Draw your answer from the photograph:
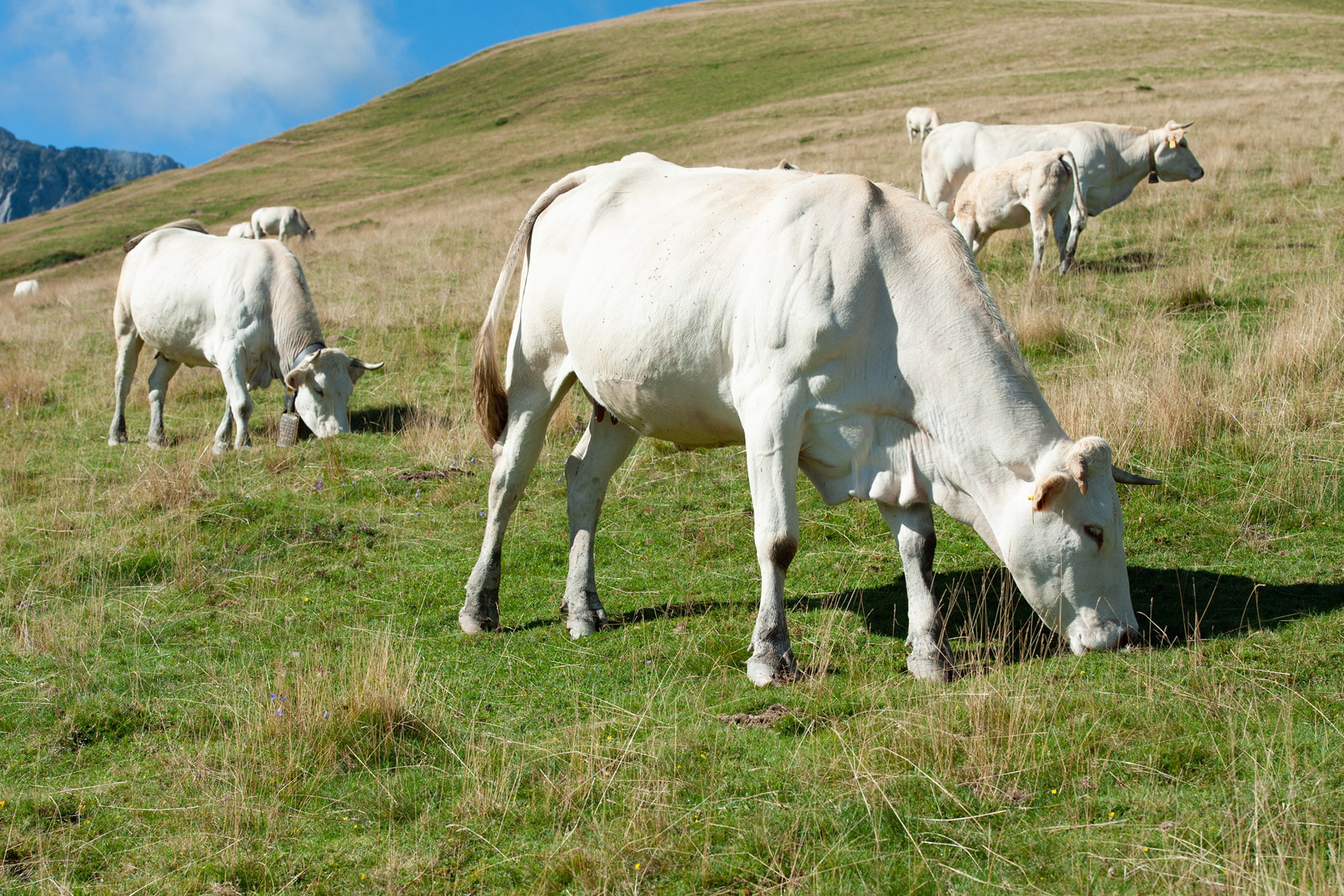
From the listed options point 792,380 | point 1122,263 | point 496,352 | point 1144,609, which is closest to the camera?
point 792,380

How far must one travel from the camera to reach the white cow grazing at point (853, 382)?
4.46 metres

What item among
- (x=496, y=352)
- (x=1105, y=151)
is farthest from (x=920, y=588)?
(x=1105, y=151)

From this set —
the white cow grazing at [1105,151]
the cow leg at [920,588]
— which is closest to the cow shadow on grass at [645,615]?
the cow leg at [920,588]

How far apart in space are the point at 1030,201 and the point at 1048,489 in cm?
1042

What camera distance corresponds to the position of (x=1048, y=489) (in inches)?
166

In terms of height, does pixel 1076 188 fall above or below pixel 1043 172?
below

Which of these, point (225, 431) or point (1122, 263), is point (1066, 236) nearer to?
point (1122, 263)

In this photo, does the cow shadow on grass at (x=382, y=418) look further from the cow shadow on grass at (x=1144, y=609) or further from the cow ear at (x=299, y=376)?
the cow shadow on grass at (x=1144, y=609)

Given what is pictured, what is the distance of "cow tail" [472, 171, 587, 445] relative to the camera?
251 inches

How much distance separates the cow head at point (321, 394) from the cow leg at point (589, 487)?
5174 millimetres

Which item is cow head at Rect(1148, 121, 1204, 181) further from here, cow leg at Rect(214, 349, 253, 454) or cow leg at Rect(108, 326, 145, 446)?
cow leg at Rect(108, 326, 145, 446)

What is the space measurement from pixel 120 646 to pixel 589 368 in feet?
10.5

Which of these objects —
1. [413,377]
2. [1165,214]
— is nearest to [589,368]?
[413,377]

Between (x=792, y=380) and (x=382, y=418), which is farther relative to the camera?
(x=382, y=418)
